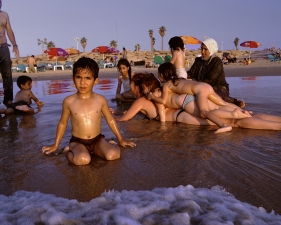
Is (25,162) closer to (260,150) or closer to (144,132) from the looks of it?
(144,132)

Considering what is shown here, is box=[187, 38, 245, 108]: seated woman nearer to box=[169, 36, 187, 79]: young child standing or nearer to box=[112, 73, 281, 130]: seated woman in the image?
box=[169, 36, 187, 79]: young child standing

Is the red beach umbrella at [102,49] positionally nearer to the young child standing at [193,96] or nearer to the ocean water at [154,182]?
the young child standing at [193,96]

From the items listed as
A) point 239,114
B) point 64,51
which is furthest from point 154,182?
point 64,51

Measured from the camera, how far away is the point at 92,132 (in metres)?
3.47

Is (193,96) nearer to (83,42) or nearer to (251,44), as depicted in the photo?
(251,44)

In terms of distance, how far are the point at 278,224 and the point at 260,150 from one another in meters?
1.65

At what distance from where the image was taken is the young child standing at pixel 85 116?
3.25 metres

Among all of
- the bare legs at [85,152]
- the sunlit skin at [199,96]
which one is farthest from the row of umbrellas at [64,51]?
the bare legs at [85,152]

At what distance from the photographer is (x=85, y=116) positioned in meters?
3.42

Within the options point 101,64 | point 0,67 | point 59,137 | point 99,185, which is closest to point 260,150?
point 99,185

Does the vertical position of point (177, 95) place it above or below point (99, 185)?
above

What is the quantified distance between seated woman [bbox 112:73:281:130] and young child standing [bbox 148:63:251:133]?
109 mm

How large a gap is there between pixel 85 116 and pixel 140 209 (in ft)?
5.50

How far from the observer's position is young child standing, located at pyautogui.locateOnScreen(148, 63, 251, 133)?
4500 millimetres
